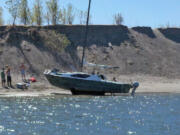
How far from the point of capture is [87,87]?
40.8 m

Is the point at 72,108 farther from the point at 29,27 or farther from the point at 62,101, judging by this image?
the point at 29,27

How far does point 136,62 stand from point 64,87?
1597 centimetres

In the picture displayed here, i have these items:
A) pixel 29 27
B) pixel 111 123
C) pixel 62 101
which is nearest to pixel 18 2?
pixel 29 27

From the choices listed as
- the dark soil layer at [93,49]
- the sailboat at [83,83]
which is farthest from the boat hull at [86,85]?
the dark soil layer at [93,49]

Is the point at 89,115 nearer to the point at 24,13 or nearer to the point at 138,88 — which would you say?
the point at 138,88

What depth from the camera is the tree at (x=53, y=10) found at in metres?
58.4

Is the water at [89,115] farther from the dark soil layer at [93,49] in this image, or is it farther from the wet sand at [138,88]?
the dark soil layer at [93,49]

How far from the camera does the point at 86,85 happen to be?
40.7 meters

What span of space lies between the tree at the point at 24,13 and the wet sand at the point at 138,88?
12.4 meters

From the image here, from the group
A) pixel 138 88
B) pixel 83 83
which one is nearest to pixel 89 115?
pixel 83 83

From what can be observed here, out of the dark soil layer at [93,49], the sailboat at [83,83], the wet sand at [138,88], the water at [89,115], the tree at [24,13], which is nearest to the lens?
the water at [89,115]

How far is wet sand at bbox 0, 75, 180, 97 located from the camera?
132 feet

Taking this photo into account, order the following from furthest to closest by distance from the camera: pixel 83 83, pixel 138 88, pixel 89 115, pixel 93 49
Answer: pixel 93 49
pixel 138 88
pixel 83 83
pixel 89 115

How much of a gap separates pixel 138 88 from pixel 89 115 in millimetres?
16850
